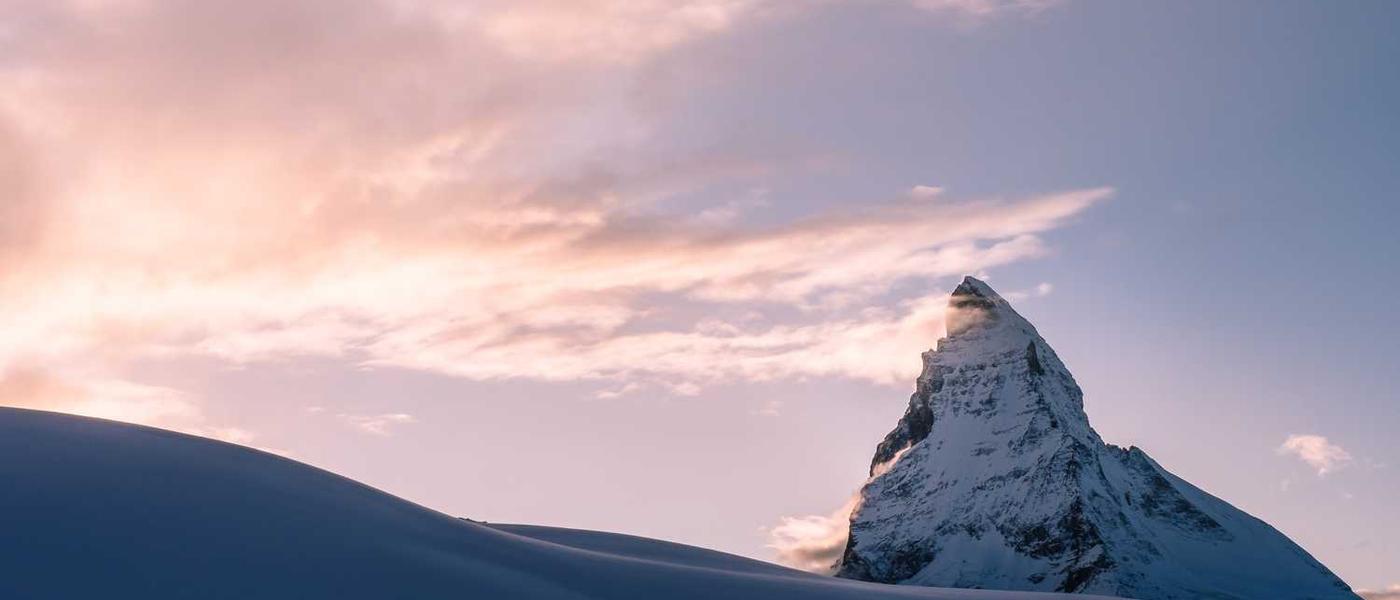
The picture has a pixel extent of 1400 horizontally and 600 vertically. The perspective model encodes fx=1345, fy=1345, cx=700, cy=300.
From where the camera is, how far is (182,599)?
896 inches

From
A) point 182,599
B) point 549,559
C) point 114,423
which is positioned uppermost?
point 114,423

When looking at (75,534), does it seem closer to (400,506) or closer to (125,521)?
(125,521)

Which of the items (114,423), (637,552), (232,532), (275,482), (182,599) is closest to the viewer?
(182,599)

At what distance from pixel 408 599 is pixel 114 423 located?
12.2m

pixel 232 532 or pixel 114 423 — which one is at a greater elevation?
pixel 114 423

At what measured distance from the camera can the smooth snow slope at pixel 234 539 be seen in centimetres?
2348

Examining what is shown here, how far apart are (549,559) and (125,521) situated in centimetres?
1040

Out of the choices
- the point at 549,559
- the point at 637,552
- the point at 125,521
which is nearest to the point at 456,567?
the point at 549,559

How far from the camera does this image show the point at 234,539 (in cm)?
2608

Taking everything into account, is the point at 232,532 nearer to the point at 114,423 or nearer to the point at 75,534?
the point at 75,534

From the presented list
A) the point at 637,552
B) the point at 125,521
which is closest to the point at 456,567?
the point at 125,521

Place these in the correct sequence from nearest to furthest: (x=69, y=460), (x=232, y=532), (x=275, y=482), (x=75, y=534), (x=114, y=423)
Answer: (x=75, y=534)
(x=232, y=532)
(x=69, y=460)
(x=275, y=482)
(x=114, y=423)

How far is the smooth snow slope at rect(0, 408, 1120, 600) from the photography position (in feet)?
77.0

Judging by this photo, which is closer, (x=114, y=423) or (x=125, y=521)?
(x=125, y=521)
